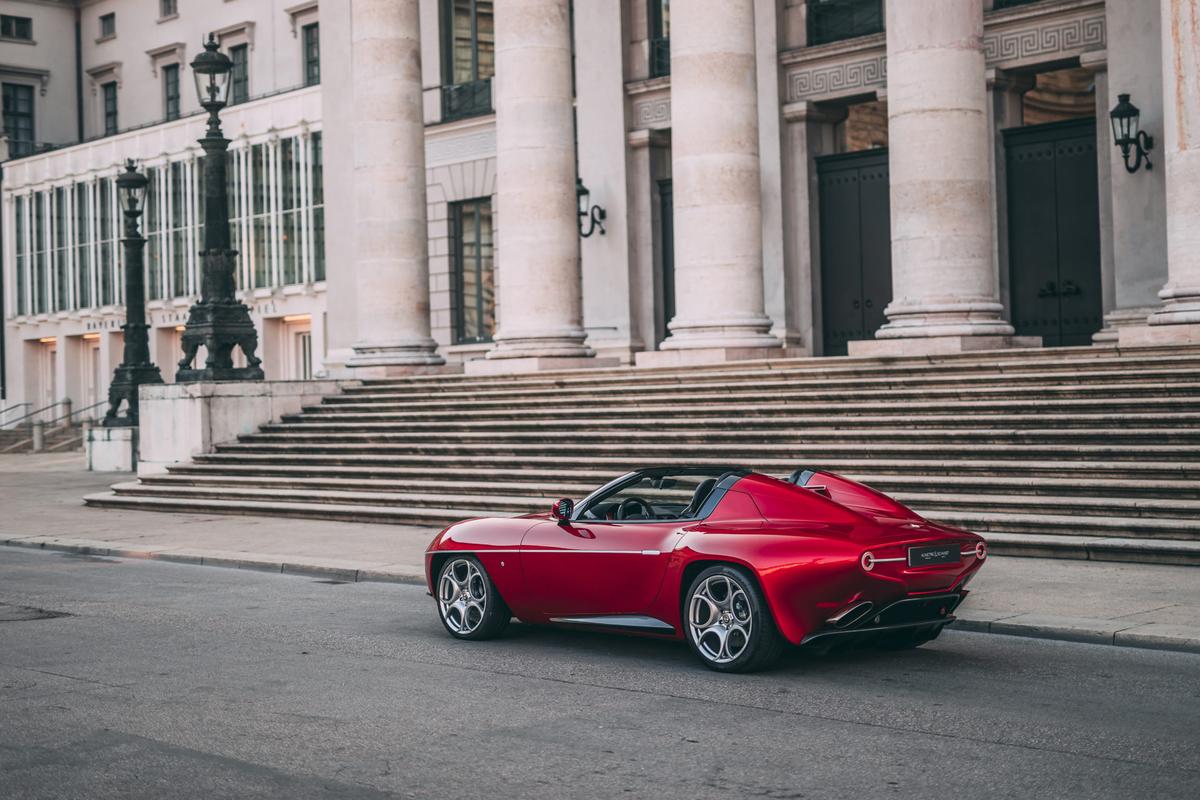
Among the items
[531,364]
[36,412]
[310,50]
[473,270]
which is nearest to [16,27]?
[36,412]

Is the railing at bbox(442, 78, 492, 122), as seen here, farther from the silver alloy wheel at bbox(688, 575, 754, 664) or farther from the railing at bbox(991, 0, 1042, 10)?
the silver alloy wheel at bbox(688, 575, 754, 664)

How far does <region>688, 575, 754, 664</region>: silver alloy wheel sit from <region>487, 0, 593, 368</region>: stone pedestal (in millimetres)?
16235

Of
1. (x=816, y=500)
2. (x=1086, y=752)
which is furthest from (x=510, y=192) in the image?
(x=1086, y=752)

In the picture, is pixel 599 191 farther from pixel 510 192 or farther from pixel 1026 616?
pixel 1026 616

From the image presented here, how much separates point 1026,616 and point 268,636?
528cm

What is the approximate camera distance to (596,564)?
32.0 feet

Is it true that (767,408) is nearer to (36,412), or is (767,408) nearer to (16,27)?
(36,412)

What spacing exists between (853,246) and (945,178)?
7330 mm

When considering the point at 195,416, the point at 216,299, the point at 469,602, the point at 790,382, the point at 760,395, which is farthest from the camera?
the point at 216,299

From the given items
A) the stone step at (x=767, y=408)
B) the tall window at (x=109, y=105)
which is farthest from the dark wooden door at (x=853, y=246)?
the tall window at (x=109, y=105)

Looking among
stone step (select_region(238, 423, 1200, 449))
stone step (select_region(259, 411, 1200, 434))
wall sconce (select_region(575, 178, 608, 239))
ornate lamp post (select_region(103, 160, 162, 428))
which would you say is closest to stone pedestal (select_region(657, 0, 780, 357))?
stone step (select_region(259, 411, 1200, 434))

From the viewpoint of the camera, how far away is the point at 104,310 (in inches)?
2058

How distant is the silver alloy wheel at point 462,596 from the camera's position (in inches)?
417

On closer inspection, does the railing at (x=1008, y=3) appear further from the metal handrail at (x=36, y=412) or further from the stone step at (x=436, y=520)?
the metal handrail at (x=36, y=412)
